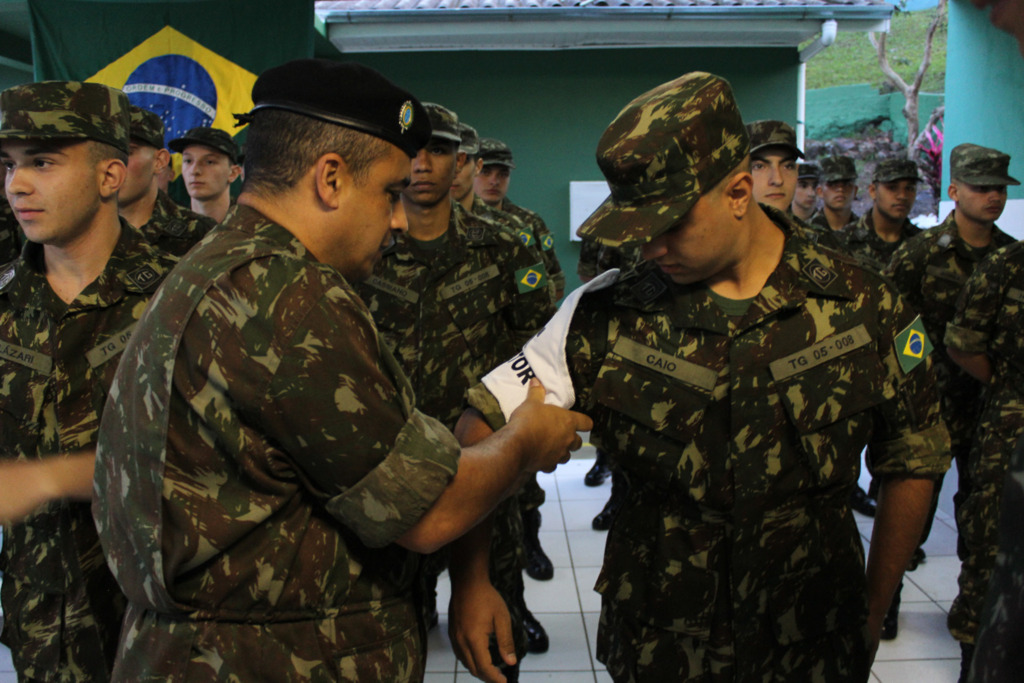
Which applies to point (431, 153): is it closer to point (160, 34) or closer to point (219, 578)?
point (219, 578)

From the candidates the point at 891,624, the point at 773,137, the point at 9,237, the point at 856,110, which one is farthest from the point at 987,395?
the point at 856,110

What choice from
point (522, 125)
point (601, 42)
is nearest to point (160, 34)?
point (522, 125)

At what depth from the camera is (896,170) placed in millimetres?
4371

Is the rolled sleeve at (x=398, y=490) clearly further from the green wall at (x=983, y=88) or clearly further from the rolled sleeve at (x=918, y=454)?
the green wall at (x=983, y=88)

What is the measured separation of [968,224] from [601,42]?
12.2ft

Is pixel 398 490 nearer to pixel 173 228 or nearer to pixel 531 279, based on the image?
pixel 531 279

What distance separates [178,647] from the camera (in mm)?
1096

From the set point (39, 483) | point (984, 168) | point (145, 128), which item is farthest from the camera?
point (984, 168)

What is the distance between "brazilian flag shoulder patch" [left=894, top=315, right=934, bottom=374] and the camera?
1482mm

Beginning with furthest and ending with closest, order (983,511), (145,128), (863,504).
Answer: (863,504) → (145,128) → (983,511)

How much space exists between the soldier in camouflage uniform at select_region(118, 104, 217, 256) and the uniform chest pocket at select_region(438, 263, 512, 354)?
121 centimetres

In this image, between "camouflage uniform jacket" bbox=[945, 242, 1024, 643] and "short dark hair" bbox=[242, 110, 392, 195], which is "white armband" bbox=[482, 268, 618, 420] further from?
"camouflage uniform jacket" bbox=[945, 242, 1024, 643]

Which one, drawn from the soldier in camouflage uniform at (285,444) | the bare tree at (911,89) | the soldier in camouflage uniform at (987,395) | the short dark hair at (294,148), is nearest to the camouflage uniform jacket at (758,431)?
the soldier in camouflage uniform at (285,444)

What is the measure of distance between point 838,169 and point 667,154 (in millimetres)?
4073
